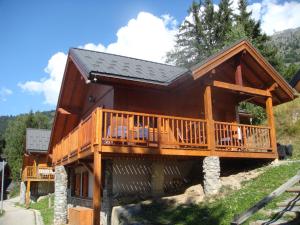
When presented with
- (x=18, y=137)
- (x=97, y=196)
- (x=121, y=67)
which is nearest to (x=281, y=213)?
(x=97, y=196)

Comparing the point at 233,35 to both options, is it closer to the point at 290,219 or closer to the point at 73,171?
the point at 73,171

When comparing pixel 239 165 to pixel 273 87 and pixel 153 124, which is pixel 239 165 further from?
pixel 153 124

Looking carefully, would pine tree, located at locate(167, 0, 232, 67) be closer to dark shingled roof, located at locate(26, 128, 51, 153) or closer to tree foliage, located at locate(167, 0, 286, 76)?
tree foliage, located at locate(167, 0, 286, 76)

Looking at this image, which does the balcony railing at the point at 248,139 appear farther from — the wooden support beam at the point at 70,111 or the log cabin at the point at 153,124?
the wooden support beam at the point at 70,111

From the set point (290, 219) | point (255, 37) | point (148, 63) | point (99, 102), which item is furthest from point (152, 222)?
point (255, 37)

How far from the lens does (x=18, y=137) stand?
186 ft

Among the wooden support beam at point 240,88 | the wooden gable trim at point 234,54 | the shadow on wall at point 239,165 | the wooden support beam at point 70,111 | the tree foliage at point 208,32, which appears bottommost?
the shadow on wall at point 239,165

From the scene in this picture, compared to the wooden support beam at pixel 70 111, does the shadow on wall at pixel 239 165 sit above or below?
below

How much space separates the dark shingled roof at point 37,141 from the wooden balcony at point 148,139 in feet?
62.1

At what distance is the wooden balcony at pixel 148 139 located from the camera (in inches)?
474

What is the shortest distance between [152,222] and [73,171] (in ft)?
40.6

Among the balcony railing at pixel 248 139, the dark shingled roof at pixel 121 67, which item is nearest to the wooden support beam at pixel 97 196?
the dark shingled roof at pixel 121 67

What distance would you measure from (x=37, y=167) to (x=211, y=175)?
24860 mm

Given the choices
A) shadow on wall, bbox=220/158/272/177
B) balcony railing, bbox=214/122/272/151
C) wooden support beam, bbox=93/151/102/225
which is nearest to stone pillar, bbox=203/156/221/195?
balcony railing, bbox=214/122/272/151
